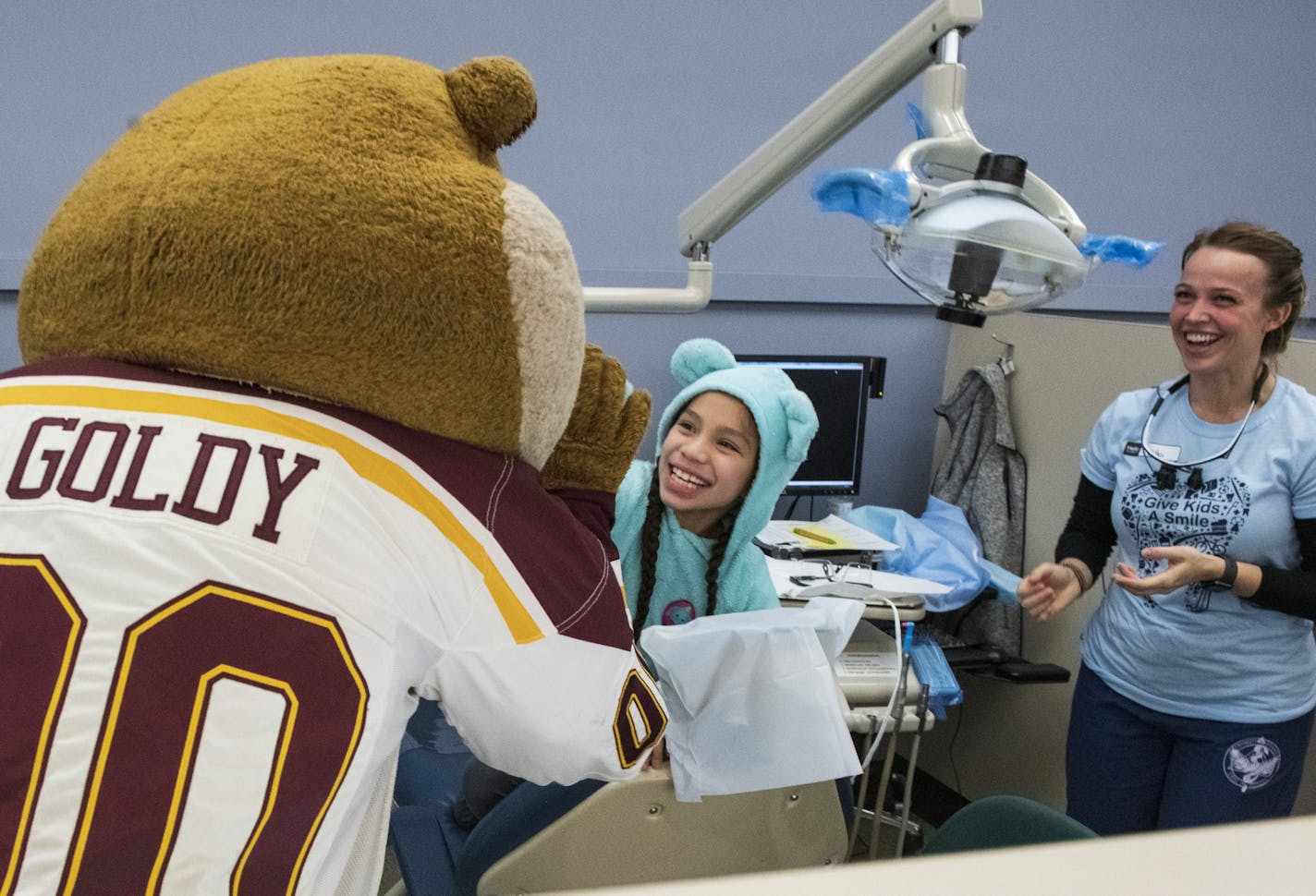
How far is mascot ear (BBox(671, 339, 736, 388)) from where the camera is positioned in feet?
5.81

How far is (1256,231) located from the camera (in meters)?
1.74

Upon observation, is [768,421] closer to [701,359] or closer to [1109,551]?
[701,359]

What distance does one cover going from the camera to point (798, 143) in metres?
0.98

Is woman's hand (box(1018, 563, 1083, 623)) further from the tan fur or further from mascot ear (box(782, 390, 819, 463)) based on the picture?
the tan fur

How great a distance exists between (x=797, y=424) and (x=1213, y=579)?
0.66 meters

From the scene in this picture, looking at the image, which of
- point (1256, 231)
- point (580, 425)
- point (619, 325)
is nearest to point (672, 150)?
point (619, 325)

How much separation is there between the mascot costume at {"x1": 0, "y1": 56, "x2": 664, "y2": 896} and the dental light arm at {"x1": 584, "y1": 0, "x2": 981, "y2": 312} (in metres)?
0.28

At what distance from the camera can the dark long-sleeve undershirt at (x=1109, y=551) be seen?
1.60m

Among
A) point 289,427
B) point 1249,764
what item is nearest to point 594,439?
point 289,427

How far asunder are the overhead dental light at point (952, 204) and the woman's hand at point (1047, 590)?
0.99 meters

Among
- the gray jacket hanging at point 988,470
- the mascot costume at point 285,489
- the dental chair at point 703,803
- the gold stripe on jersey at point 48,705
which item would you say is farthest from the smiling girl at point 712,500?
the gold stripe on jersey at point 48,705

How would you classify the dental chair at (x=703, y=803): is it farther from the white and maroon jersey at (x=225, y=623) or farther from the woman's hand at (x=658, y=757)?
the white and maroon jersey at (x=225, y=623)

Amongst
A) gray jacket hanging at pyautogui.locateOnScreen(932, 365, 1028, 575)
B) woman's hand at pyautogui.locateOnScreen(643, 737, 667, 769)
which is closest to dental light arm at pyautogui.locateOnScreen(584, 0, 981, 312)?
woman's hand at pyautogui.locateOnScreen(643, 737, 667, 769)

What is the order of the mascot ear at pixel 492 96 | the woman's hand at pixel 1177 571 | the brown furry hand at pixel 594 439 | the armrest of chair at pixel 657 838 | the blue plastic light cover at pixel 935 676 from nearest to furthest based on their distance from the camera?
the mascot ear at pixel 492 96
the brown furry hand at pixel 594 439
the armrest of chair at pixel 657 838
the woman's hand at pixel 1177 571
the blue plastic light cover at pixel 935 676
